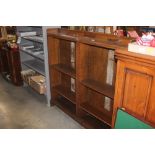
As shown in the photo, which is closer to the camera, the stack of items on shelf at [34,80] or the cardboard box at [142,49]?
the cardboard box at [142,49]

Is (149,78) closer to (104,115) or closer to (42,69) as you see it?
(104,115)

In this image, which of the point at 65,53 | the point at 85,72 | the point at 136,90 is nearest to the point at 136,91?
the point at 136,90

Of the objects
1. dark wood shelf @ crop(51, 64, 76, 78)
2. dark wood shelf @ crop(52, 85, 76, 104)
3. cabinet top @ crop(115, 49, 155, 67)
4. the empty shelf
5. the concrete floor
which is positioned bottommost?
the concrete floor

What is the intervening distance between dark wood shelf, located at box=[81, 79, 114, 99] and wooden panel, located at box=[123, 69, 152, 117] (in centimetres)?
52

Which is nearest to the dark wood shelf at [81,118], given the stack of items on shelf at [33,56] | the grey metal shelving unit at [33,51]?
the grey metal shelving unit at [33,51]

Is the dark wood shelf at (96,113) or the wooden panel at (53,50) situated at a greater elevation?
the wooden panel at (53,50)

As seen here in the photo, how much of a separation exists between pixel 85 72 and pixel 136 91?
1.06 meters

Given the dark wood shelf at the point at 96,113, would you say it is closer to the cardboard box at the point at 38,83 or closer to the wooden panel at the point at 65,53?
the wooden panel at the point at 65,53

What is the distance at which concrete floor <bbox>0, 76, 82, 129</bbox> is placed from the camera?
259 centimetres

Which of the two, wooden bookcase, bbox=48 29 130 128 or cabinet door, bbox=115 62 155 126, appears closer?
cabinet door, bbox=115 62 155 126

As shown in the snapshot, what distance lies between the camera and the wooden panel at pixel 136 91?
1299 mm

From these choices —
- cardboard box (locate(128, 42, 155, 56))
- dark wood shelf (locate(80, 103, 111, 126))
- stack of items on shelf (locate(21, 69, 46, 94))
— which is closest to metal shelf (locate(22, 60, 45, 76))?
stack of items on shelf (locate(21, 69, 46, 94))

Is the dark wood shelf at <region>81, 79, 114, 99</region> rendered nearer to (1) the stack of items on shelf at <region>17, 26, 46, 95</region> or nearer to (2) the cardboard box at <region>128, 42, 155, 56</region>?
(2) the cardboard box at <region>128, 42, 155, 56</region>

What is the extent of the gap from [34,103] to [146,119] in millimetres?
2242
